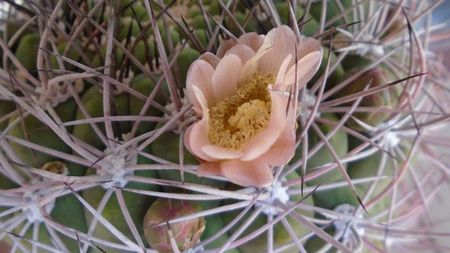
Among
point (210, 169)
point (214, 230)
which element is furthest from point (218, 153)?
point (214, 230)

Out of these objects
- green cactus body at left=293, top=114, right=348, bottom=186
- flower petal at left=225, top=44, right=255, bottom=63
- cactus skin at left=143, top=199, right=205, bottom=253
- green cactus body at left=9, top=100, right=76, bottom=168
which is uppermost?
green cactus body at left=9, top=100, right=76, bottom=168

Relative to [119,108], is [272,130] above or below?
below

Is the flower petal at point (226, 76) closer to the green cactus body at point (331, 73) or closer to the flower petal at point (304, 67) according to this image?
the flower petal at point (304, 67)

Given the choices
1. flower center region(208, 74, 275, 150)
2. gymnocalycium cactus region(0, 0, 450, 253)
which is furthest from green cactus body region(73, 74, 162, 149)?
flower center region(208, 74, 275, 150)

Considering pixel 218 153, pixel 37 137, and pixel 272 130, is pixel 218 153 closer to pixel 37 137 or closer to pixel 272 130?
pixel 272 130

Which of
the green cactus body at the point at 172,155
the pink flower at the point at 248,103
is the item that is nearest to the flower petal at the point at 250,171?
the pink flower at the point at 248,103

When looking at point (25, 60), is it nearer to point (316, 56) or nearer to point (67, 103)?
point (67, 103)

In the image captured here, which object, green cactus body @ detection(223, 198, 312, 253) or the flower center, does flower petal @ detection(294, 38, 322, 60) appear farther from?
green cactus body @ detection(223, 198, 312, 253)

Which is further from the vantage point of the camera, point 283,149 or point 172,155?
point 172,155
